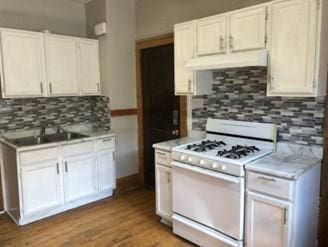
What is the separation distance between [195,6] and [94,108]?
200cm

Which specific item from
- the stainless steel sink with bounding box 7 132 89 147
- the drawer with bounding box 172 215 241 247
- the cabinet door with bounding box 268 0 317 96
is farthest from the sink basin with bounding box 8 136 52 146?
the cabinet door with bounding box 268 0 317 96

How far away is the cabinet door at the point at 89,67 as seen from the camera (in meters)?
3.59

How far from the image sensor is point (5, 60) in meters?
2.96

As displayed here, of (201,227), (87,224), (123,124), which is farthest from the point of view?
(123,124)

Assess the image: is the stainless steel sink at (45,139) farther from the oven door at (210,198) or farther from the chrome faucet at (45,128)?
the oven door at (210,198)

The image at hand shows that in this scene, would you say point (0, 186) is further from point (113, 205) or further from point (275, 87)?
point (275, 87)

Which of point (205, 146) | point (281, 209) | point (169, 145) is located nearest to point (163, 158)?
point (169, 145)

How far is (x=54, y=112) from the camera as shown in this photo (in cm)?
368

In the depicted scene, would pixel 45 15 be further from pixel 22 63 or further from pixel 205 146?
pixel 205 146

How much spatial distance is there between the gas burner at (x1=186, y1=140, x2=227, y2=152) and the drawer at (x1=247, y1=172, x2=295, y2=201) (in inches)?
22.1

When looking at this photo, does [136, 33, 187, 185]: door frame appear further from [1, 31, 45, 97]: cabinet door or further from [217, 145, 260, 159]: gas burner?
[1, 31, 45, 97]: cabinet door

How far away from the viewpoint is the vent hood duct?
2186 mm

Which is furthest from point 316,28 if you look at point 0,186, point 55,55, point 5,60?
point 0,186

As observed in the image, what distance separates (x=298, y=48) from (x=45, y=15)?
308 centimetres
